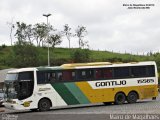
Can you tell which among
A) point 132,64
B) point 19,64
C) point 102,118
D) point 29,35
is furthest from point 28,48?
point 102,118

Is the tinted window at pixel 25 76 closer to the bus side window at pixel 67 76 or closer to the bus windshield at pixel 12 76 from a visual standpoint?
the bus windshield at pixel 12 76

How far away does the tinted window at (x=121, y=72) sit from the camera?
3138cm

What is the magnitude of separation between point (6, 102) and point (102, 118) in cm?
1078

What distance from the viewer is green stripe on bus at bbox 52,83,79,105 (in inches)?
1157

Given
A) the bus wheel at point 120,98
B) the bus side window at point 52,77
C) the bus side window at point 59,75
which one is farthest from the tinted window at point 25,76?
the bus wheel at point 120,98

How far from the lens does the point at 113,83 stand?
31094 millimetres

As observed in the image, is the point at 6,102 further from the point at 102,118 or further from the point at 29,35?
the point at 29,35

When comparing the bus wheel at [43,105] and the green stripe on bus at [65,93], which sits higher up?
the green stripe on bus at [65,93]

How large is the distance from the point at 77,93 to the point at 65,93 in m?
0.92

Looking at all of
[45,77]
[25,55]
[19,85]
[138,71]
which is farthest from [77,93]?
[25,55]

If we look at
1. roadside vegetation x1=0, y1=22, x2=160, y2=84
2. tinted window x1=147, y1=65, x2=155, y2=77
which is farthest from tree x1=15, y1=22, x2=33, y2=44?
tinted window x1=147, y1=65, x2=155, y2=77

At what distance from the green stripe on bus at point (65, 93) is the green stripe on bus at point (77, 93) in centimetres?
20

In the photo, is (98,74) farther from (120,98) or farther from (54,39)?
(54,39)

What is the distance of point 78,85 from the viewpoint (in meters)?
30.0
